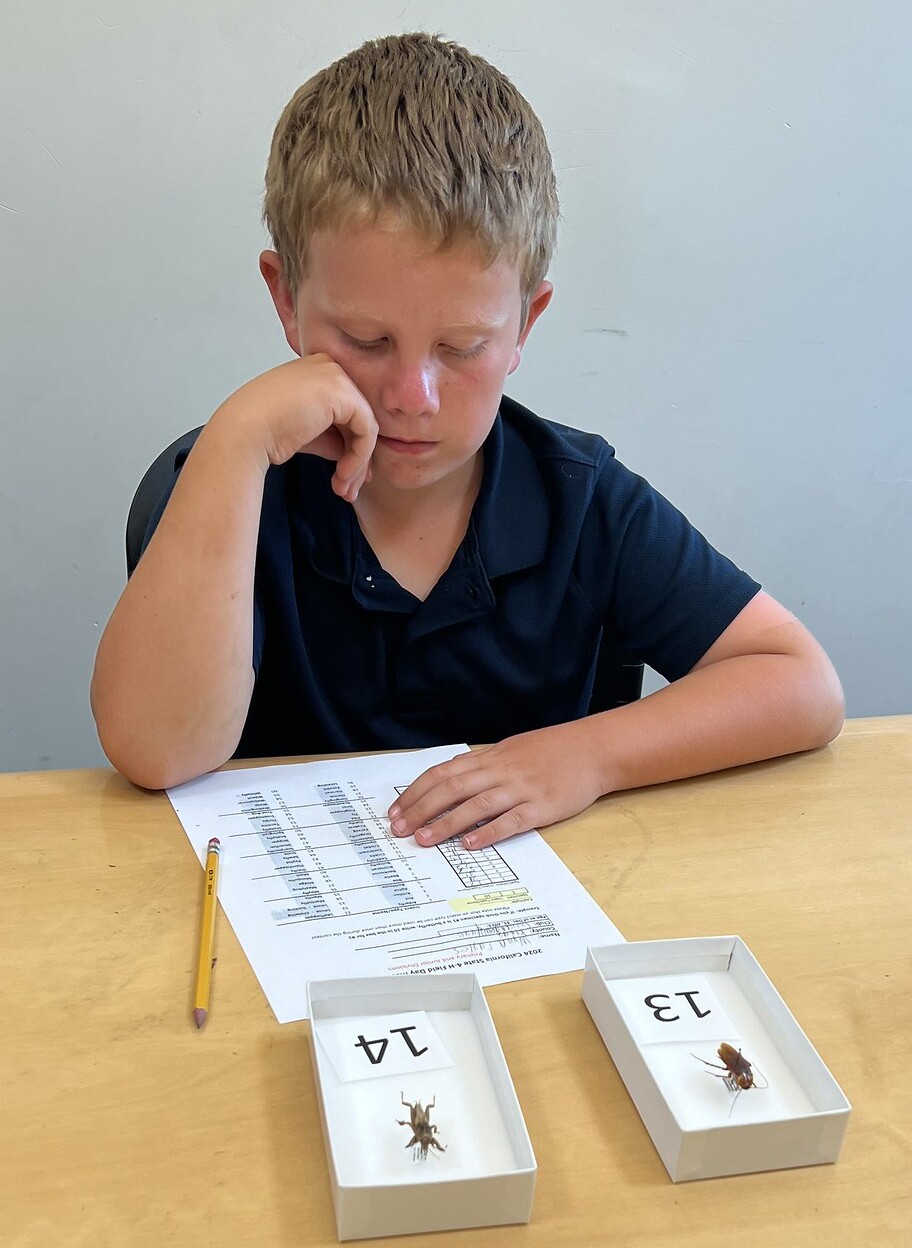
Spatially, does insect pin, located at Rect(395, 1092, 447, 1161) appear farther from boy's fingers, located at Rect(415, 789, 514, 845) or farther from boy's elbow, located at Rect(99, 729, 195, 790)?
boy's elbow, located at Rect(99, 729, 195, 790)

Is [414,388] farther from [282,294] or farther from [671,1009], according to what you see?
[671,1009]

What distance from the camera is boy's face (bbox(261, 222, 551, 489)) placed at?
848 mm

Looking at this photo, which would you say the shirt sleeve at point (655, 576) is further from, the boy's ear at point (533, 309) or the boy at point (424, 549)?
the boy's ear at point (533, 309)

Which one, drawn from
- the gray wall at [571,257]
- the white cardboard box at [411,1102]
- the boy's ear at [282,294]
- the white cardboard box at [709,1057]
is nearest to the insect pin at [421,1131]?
the white cardboard box at [411,1102]

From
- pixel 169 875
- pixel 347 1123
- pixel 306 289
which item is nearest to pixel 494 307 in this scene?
pixel 306 289

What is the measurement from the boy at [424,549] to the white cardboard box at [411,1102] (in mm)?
214

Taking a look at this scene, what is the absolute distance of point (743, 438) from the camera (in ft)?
6.16

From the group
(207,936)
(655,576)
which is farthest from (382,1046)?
(655,576)

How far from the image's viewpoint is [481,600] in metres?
1.07

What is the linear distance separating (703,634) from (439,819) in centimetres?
37

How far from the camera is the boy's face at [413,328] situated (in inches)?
33.4

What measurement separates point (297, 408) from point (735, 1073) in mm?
571

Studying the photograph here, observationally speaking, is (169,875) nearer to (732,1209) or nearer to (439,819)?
(439,819)

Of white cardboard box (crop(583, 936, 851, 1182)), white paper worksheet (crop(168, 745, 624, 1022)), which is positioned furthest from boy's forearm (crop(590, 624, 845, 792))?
white cardboard box (crop(583, 936, 851, 1182))
